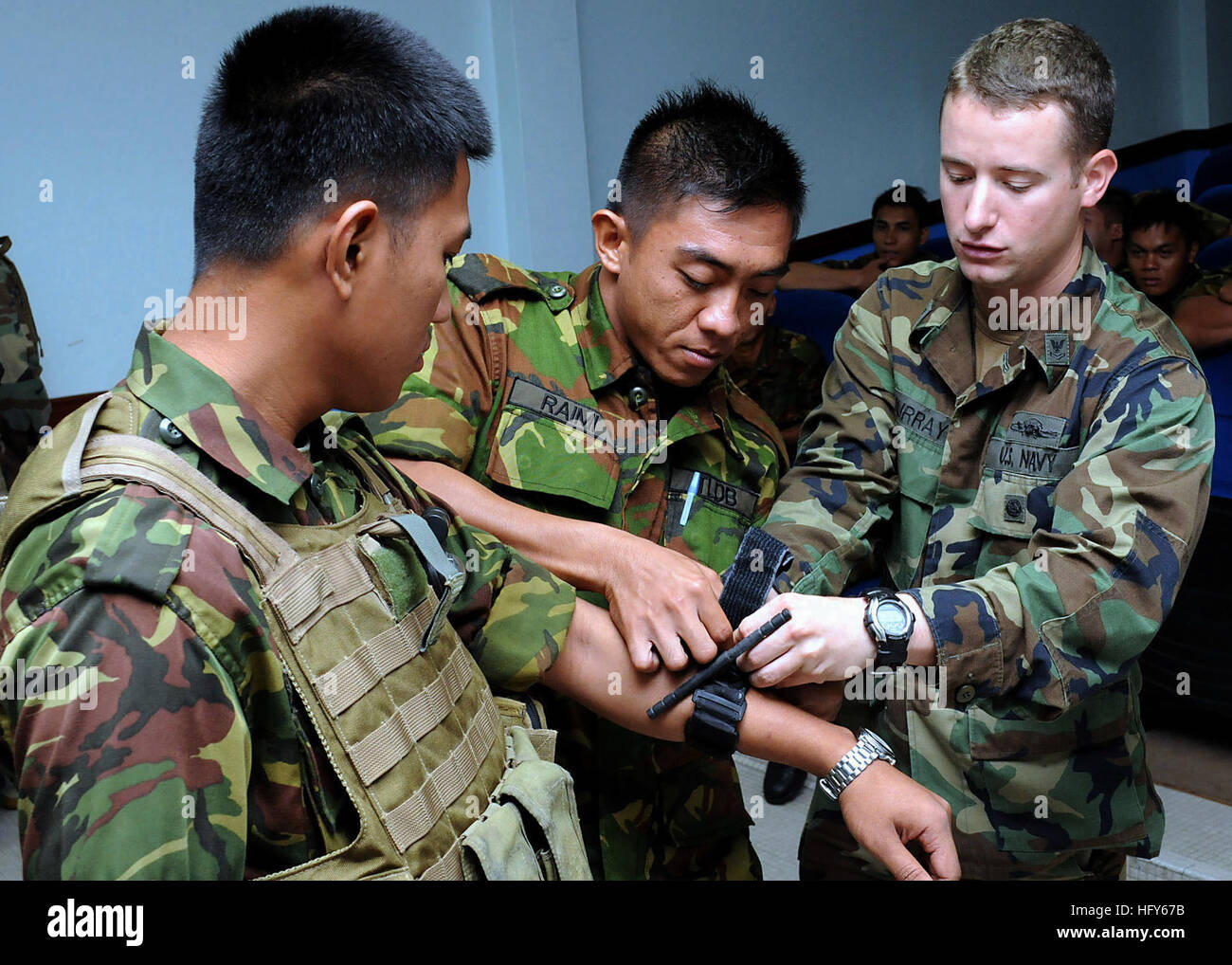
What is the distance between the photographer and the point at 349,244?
3.25 feet

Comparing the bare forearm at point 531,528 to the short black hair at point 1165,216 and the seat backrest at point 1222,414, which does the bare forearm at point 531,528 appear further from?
the short black hair at point 1165,216

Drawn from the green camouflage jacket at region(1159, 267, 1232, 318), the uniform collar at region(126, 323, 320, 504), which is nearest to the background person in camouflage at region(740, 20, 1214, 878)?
the uniform collar at region(126, 323, 320, 504)

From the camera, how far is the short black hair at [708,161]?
5.11 ft

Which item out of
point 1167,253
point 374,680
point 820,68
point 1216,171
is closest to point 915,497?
point 374,680

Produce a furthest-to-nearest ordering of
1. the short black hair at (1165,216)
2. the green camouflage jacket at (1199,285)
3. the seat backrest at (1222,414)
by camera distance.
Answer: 1. the short black hair at (1165,216)
2. the green camouflage jacket at (1199,285)
3. the seat backrest at (1222,414)

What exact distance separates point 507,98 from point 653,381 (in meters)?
3.02

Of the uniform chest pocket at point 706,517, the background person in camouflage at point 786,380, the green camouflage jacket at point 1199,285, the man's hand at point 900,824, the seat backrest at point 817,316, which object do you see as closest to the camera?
the man's hand at point 900,824

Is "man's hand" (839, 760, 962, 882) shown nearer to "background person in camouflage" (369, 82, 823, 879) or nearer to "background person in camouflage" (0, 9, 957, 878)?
"background person in camouflage" (0, 9, 957, 878)

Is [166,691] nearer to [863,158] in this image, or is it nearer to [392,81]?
[392,81]

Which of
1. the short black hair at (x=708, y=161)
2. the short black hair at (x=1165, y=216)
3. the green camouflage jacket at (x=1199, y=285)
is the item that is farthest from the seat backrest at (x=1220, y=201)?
the short black hair at (x=708, y=161)

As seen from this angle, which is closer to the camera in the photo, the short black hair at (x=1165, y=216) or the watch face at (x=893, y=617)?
the watch face at (x=893, y=617)

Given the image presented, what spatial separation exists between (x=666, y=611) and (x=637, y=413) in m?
0.38

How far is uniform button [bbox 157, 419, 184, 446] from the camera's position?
900mm

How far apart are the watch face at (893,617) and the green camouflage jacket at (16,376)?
2.88m
